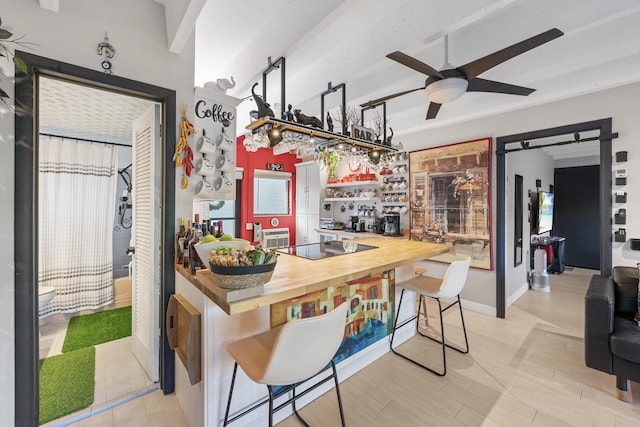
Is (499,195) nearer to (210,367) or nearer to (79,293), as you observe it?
(210,367)

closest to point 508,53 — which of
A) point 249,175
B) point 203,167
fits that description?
point 203,167

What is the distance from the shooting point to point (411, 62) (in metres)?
1.70

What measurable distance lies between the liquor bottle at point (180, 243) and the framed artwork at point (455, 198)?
3.29m

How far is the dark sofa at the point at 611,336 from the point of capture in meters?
1.92

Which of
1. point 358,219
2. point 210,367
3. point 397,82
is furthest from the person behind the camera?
point 358,219

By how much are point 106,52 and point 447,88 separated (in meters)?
2.23

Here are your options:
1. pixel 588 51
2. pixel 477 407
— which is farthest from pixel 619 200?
pixel 477 407

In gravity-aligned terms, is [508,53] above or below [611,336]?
above

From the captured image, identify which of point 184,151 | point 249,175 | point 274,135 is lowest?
point 184,151

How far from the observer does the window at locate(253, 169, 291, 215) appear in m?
5.40

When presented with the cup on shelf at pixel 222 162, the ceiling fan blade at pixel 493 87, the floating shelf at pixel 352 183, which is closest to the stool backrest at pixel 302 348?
the cup on shelf at pixel 222 162

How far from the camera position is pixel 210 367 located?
154 centimetres

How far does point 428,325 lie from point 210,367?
2525mm

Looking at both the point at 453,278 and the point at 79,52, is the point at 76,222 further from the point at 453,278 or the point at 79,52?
the point at 453,278
